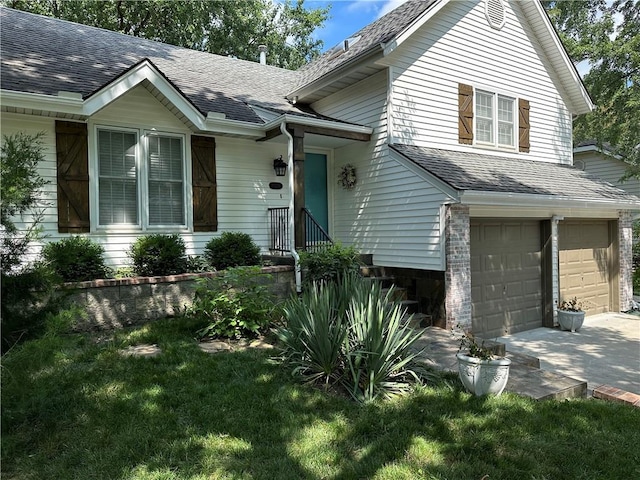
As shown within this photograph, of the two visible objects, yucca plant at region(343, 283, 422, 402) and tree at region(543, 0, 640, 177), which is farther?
tree at region(543, 0, 640, 177)

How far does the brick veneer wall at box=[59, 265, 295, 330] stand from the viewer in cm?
577

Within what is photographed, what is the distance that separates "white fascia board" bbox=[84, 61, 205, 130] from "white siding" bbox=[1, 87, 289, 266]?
Answer: 555 mm

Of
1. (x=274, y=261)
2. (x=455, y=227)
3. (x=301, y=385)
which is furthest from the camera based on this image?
(x=274, y=261)

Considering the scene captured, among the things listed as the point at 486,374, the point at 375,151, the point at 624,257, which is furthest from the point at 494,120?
the point at 486,374

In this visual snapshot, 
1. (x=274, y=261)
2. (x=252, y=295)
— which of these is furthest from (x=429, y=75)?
(x=252, y=295)

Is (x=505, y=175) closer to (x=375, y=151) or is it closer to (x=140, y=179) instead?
(x=375, y=151)

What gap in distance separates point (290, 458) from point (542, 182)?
819 cm

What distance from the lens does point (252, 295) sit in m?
5.83

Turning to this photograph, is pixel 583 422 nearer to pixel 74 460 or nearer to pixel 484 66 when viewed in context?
pixel 74 460

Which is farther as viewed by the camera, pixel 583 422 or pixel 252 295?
pixel 252 295

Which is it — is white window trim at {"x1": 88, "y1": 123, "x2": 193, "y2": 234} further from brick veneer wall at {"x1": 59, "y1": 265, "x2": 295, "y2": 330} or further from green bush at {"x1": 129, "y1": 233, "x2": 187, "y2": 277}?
brick veneer wall at {"x1": 59, "y1": 265, "x2": 295, "y2": 330}

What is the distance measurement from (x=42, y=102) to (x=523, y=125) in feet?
32.1

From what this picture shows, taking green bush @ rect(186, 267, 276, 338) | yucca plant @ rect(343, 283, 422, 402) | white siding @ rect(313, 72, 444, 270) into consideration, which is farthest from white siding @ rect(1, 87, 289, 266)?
yucca plant @ rect(343, 283, 422, 402)

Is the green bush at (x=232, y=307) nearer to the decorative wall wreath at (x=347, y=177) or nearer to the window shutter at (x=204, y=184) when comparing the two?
the window shutter at (x=204, y=184)
